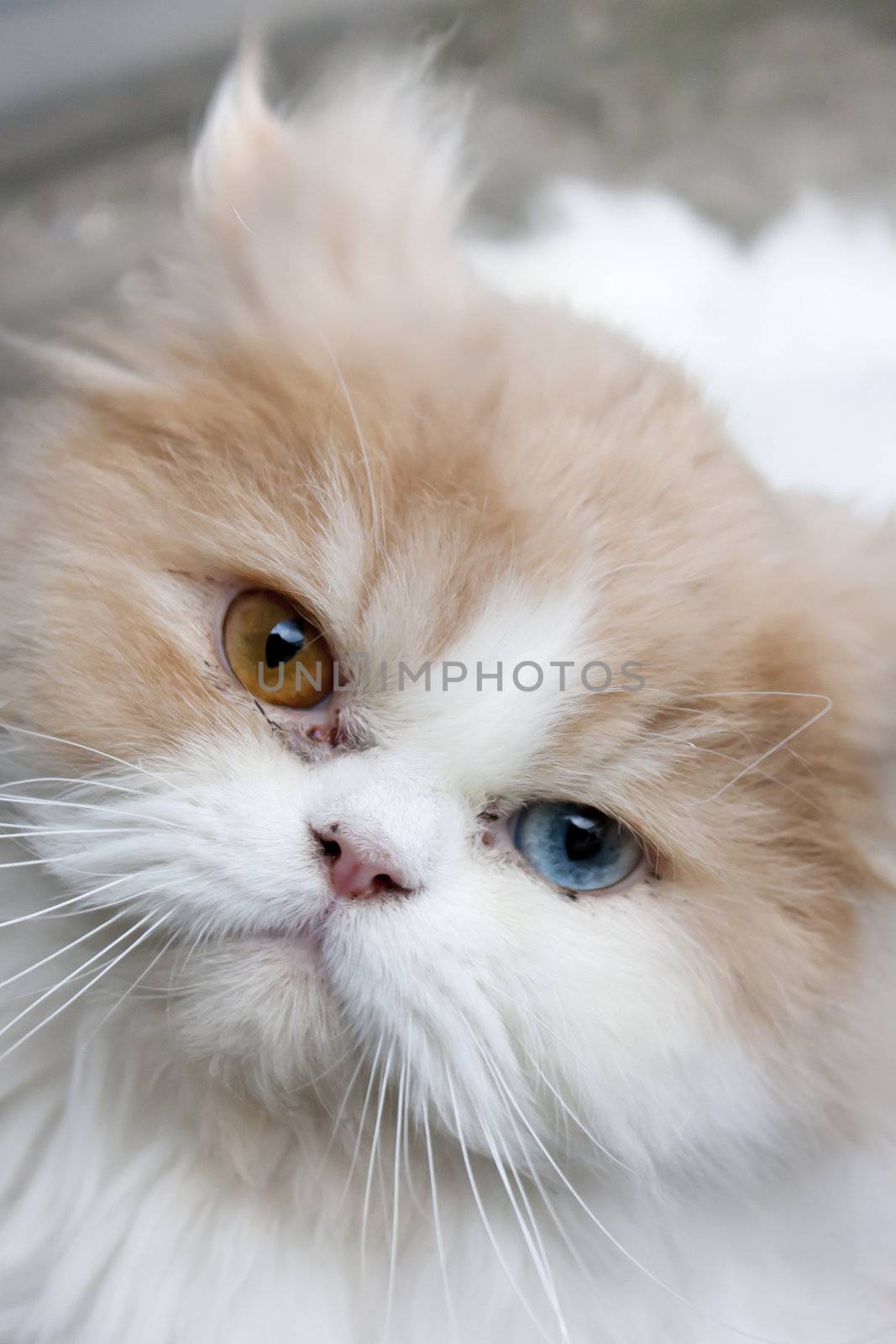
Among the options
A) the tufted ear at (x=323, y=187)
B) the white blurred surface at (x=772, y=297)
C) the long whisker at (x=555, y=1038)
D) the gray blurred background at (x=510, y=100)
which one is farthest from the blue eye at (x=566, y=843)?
the gray blurred background at (x=510, y=100)

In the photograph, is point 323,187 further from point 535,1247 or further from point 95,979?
point 535,1247

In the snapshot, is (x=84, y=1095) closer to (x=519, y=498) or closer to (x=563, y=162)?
(x=519, y=498)

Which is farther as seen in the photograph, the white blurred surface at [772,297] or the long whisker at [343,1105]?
the white blurred surface at [772,297]

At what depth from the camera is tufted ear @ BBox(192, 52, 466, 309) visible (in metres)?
1.02

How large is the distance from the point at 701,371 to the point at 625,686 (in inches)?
20.3

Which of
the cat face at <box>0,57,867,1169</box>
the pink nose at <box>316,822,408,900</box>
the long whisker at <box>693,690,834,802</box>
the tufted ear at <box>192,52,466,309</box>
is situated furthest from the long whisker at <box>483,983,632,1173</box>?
the tufted ear at <box>192,52,466,309</box>

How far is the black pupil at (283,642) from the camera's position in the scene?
861 mm

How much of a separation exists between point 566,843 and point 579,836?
1 cm

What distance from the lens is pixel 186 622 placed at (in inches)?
33.5

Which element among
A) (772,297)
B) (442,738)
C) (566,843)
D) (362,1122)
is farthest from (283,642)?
(772,297)

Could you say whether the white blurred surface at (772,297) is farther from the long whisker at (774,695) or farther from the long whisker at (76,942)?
the long whisker at (76,942)

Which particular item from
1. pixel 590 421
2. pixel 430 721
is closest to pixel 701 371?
pixel 590 421

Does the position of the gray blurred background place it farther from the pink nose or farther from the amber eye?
the pink nose

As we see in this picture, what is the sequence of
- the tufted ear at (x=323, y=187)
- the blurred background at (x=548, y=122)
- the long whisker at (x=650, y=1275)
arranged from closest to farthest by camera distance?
the long whisker at (x=650, y=1275), the tufted ear at (x=323, y=187), the blurred background at (x=548, y=122)
